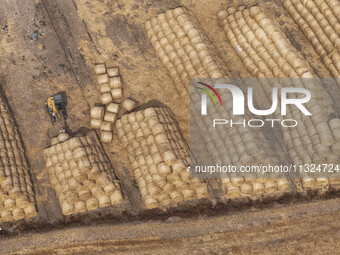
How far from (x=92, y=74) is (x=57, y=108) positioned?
263 cm

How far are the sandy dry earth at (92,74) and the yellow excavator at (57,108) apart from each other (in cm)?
38

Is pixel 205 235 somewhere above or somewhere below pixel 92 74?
below

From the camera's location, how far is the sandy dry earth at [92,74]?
43.2 ft

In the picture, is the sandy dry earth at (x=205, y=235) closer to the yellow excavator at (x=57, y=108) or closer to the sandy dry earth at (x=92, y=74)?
the sandy dry earth at (x=92, y=74)

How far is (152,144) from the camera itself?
1361cm

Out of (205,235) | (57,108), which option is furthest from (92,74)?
(205,235)

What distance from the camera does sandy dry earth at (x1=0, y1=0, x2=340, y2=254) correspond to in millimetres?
13172

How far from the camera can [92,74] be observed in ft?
52.8

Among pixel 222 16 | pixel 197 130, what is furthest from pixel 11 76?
pixel 222 16

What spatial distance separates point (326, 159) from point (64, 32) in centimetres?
1468

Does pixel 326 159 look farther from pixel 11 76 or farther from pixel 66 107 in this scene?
pixel 11 76

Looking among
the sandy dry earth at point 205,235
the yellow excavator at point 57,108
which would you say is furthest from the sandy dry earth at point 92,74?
the yellow excavator at point 57,108

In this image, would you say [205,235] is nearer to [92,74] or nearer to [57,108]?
[57,108]

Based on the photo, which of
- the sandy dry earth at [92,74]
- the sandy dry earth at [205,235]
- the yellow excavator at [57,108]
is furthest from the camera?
the yellow excavator at [57,108]
